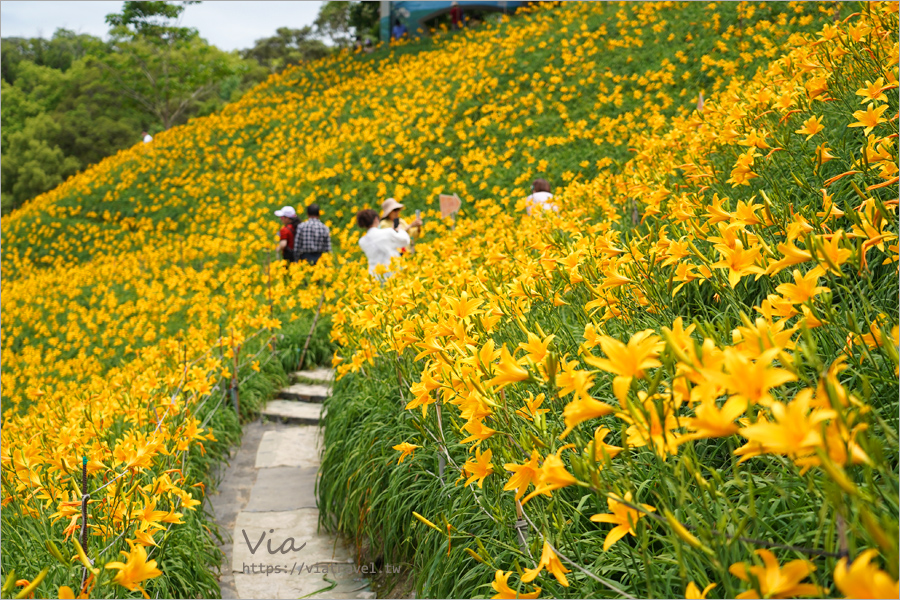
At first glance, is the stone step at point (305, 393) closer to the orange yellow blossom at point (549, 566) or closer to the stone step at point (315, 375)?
the stone step at point (315, 375)

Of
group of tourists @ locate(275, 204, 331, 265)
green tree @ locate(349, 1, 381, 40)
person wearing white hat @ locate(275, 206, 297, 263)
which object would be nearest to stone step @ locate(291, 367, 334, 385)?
group of tourists @ locate(275, 204, 331, 265)

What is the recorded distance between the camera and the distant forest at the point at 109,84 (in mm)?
21438

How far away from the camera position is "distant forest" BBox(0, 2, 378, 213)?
70.3 feet

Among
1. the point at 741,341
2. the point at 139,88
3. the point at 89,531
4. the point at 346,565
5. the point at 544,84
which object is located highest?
the point at 139,88

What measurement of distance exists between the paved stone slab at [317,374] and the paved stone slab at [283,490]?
1.46 metres

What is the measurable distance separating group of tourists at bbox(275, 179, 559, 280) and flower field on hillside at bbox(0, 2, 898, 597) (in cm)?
36

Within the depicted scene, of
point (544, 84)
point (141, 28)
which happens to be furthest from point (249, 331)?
point (141, 28)

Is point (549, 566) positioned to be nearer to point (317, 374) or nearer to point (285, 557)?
point (285, 557)

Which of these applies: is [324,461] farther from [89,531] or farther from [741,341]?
[741,341]

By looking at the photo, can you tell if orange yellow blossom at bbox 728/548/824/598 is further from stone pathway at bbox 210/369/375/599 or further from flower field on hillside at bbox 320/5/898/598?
stone pathway at bbox 210/369/375/599

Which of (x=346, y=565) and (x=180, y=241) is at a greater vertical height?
(x=180, y=241)

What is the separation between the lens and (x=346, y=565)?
9.19 ft

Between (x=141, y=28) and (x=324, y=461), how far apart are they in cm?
2210

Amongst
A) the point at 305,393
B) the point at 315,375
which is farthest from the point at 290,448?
the point at 315,375
